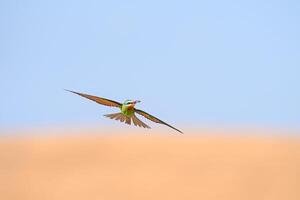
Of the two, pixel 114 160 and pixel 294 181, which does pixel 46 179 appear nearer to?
pixel 114 160

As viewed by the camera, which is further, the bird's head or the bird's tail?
the bird's tail

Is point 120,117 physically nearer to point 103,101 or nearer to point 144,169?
point 103,101

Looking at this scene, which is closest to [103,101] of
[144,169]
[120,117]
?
[120,117]

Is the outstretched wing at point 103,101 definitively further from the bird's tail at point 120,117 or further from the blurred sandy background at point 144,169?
the blurred sandy background at point 144,169

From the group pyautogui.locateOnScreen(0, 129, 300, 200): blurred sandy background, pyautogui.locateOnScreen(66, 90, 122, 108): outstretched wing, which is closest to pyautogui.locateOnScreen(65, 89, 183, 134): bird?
pyautogui.locateOnScreen(66, 90, 122, 108): outstretched wing

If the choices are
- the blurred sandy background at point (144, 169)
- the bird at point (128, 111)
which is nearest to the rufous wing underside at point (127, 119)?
the bird at point (128, 111)

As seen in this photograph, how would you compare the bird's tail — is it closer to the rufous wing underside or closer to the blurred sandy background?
the rufous wing underside

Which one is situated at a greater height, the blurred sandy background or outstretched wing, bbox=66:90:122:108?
the blurred sandy background

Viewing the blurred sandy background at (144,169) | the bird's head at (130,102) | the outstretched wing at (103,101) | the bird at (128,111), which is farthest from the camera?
the blurred sandy background at (144,169)

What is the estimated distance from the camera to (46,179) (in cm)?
2361

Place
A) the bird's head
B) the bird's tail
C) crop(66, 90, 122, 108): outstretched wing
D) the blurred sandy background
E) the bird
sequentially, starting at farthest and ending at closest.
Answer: the blurred sandy background, the bird's tail, the bird's head, the bird, crop(66, 90, 122, 108): outstretched wing

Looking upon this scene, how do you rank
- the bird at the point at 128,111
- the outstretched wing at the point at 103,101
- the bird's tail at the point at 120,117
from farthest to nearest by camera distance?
the bird's tail at the point at 120,117 < the bird at the point at 128,111 < the outstretched wing at the point at 103,101

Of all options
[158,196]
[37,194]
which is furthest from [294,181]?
[37,194]

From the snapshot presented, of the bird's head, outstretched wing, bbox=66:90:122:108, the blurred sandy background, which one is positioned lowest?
outstretched wing, bbox=66:90:122:108
